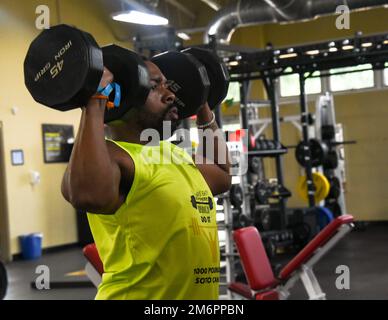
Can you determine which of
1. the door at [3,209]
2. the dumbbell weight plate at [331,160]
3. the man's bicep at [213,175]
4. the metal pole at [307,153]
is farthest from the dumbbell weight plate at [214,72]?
the door at [3,209]

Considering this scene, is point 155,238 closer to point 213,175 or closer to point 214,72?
point 213,175

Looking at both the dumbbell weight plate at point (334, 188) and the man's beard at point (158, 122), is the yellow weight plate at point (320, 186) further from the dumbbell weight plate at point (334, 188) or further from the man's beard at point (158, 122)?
the man's beard at point (158, 122)

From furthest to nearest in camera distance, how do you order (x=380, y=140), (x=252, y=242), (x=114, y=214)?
1. (x=380, y=140)
2. (x=252, y=242)
3. (x=114, y=214)

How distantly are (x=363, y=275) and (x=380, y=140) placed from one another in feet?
15.3

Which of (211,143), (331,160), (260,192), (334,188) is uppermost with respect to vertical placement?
(211,143)

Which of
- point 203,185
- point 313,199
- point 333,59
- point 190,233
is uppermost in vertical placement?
point 333,59

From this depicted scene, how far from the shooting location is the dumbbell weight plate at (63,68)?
1193 mm

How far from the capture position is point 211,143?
1.79 metres

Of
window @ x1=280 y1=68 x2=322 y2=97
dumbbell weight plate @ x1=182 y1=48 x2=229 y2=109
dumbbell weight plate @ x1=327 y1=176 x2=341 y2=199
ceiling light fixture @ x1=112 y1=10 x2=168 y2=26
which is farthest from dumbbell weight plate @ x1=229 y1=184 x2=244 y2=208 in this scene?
dumbbell weight plate @ x1=182 y1=48 x2=229 y2=109

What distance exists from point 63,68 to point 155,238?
42cm

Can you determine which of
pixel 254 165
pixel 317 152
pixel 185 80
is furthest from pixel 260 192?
pixel 185 80

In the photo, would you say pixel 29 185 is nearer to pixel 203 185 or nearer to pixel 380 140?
pixel 380 140

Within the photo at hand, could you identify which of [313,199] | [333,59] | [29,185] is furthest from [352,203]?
[29,185]

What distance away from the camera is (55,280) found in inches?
246
